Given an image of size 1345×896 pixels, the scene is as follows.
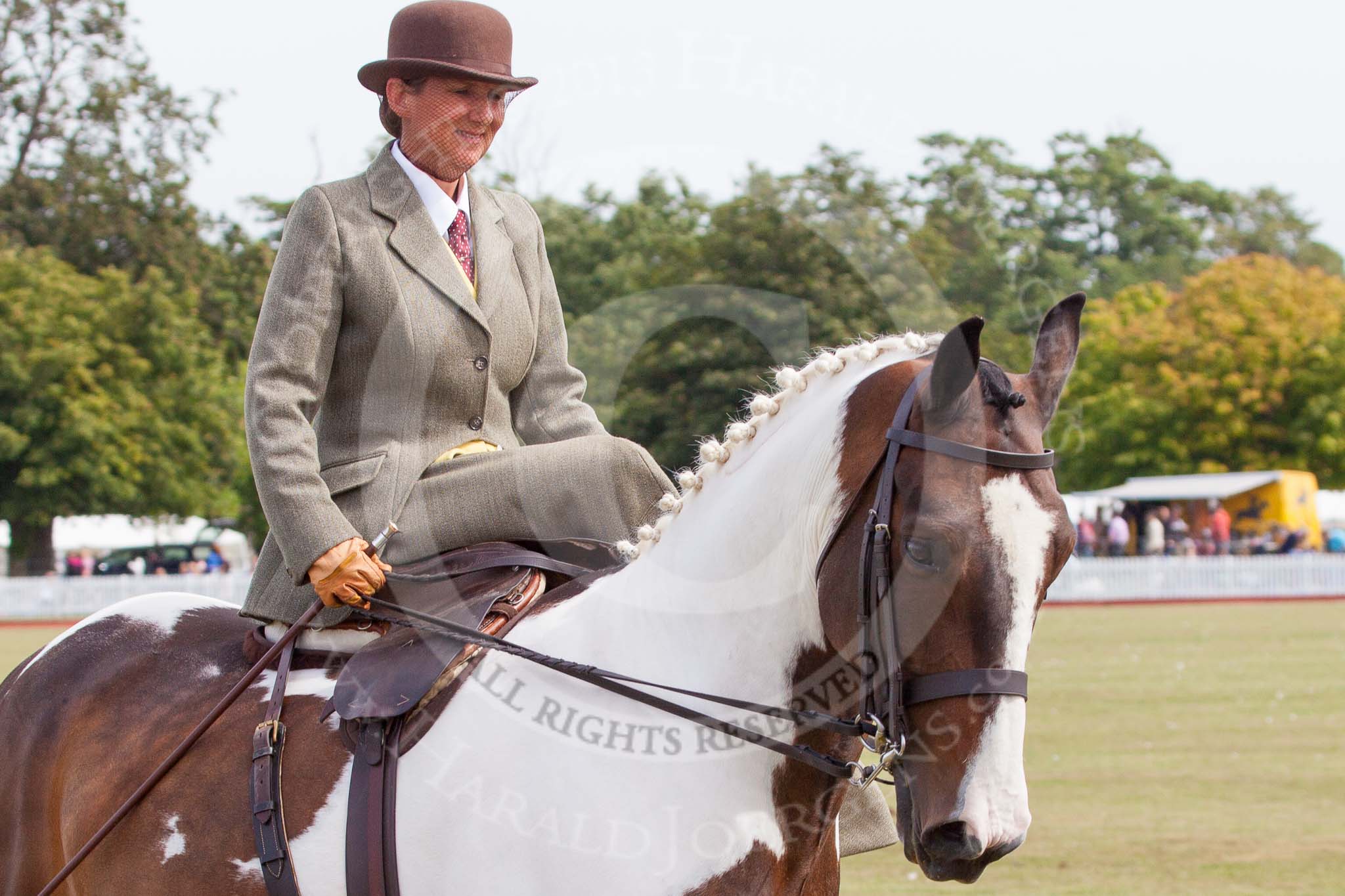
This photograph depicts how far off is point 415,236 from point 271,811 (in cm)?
137

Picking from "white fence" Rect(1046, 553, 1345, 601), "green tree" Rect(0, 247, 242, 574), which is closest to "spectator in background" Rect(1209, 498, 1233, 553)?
"white fence" Rect(1046, 553, 1345, 601)

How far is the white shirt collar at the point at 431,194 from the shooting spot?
3.50 meters

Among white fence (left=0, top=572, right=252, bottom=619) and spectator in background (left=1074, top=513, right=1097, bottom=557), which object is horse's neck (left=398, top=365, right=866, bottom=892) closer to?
white fence (left=0, top=572, right=252, bottom=619)

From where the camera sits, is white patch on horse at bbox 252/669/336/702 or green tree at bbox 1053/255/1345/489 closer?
white patch on horse at bbox 252/669/336/702

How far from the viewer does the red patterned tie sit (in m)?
3.50

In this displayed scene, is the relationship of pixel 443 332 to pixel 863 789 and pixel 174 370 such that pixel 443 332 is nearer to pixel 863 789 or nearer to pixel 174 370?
pixel 863 789

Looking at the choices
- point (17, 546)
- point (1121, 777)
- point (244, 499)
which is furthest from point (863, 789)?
point (17, 546)

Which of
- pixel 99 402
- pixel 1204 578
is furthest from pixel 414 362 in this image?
pixel 99 402

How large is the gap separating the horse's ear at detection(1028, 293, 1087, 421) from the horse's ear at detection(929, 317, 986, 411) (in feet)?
0.86

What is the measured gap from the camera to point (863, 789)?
331 centimetres

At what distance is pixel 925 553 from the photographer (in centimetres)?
247

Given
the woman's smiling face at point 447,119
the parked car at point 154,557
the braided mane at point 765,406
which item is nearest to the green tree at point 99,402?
the parked car at point 154,557

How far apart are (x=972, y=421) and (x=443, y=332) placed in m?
1.37

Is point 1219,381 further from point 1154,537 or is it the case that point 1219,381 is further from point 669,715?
point 669,715
